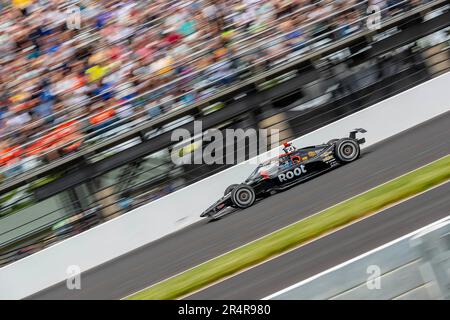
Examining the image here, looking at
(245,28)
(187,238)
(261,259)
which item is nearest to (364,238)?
(261,259)

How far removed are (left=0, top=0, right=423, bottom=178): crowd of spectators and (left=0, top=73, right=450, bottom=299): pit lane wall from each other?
147 cm

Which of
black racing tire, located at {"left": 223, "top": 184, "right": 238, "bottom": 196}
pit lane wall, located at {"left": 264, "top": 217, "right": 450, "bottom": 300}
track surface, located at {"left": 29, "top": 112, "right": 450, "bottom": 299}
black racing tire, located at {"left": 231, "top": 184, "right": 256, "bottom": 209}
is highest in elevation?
black racing tire, located at {"left": 223, "top": 184, "right": 238, "bottom": 196}

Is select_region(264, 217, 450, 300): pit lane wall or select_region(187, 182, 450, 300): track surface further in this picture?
select_region(187, 182, 450, 300): track surface

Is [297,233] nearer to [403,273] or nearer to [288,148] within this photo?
[288,148]

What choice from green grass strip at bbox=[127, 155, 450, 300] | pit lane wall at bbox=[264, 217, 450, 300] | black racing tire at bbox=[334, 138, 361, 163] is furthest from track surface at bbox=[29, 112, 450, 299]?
pit lane wall at bbox=[264, 217, 450, 300]

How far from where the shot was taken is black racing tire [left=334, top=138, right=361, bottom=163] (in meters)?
12.2

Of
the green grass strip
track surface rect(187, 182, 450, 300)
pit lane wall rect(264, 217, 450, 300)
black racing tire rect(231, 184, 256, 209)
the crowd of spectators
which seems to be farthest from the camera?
the crowd of spectators

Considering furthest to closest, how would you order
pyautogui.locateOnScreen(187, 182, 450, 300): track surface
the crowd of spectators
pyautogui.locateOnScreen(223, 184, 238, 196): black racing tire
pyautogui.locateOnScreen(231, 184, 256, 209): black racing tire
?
the crowd of spectators
pyautogui.locateOnScreen(223, 184, 238, 196): black racing tire
pyautogui.locateOnScreen(231, 184, 256, 209): black racing tire
pyautogui.locateOnScreen(187, 182, 450, 300): track surface

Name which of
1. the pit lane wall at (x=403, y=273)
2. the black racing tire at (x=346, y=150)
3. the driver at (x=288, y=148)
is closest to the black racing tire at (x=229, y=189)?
the driver at (x=288, y=148)

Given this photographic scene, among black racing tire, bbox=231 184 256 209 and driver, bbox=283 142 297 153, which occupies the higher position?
driver, bbox=283 142 297 153

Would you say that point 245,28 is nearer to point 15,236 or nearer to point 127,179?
point 127,179

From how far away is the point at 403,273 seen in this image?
447cm

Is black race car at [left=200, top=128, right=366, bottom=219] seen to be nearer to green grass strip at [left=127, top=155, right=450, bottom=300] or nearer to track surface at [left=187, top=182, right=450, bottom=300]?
green grass strip at [left=127, top=155, right=450, bottom=300]

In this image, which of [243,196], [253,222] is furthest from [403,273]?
[243,196]
